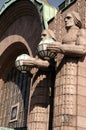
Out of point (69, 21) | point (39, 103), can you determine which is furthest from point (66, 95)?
point (69, 21)

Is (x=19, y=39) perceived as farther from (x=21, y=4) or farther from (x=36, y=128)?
(x=36, y=128)

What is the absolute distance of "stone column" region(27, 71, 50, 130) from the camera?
37.6 ft

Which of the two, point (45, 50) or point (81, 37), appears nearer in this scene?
point (45, 50)

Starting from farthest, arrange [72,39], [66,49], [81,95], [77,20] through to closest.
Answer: [77,20]
[72,39]
[66,49]
[81,95]

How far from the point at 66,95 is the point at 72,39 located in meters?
1.87

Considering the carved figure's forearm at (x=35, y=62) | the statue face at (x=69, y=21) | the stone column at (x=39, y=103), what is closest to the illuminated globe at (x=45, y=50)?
the carved figure's forearm at (x=35, y=62)

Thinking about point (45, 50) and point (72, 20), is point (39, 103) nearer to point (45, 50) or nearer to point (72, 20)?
point (45, 50)

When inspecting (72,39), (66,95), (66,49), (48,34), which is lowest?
(66,95)

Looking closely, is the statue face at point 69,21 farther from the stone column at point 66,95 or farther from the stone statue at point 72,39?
the stone column at point 66,95

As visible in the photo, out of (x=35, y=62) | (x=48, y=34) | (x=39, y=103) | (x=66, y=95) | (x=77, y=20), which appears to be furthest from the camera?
(x=48, y=34)

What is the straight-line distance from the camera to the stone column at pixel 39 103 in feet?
37.6

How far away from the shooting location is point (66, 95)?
10250 millimetres

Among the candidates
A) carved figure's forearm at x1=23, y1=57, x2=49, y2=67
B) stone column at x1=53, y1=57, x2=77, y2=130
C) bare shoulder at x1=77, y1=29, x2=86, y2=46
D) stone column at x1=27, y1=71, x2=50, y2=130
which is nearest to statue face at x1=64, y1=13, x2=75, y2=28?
bare shoulder at x1=77, y1=29, x2=86, y2=46

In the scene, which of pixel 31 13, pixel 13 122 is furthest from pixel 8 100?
pixel 31 13
